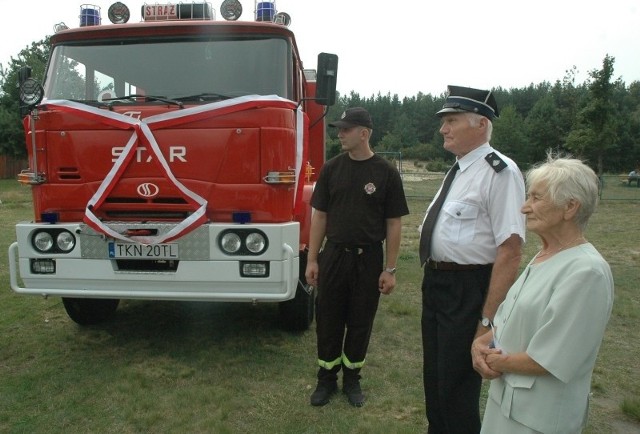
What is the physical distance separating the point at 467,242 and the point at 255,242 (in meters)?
1.87

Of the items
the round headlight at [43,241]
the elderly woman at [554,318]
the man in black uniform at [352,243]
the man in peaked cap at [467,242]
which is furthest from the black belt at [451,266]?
the round headlight at [43,241]

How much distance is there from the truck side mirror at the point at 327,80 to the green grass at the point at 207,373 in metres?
2.19

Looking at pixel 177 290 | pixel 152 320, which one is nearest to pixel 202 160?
pixel 177 290

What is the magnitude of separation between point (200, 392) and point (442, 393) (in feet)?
6.44

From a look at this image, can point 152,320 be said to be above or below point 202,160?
below

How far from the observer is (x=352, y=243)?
3715 mm

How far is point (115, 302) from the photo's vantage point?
233 inches

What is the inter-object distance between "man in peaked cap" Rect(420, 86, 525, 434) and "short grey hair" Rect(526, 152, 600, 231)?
58 centimetres

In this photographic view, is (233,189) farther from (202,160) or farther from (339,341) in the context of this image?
(339,341)

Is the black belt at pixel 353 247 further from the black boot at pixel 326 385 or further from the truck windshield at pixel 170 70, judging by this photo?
the truck windshield at pixel 170 70

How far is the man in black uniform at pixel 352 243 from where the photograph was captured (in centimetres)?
371

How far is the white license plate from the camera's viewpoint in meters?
4.04

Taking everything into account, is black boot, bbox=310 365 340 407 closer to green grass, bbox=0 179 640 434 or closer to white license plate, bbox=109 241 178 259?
green grass, bbox=0 179 640 434

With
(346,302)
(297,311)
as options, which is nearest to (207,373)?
(297,311)
